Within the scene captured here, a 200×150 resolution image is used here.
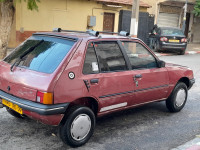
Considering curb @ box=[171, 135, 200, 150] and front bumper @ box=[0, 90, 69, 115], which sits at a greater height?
front bumper @ box=[0, 90, 69, 115]

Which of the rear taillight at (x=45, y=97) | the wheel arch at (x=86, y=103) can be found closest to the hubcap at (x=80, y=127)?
the wheel arch at (x=86, y=103)

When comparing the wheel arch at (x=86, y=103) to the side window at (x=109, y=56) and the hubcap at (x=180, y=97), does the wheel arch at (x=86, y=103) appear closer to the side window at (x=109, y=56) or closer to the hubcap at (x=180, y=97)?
the side window at (x=109, y=56)

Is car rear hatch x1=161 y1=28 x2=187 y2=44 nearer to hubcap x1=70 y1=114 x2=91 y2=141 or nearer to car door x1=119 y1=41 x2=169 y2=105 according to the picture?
car door x1=119 y1=41 x2=169 y2=105

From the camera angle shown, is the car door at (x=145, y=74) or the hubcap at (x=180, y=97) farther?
the hubcap at (x=180, y=97)

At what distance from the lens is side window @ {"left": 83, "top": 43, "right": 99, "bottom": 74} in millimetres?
4095

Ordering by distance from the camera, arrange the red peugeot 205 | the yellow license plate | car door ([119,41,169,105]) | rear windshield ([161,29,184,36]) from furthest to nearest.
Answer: rear windshield ([161,29,184,36]) → car door ([119,41,169,105]) → the yellow license plate → the red peugeot 205

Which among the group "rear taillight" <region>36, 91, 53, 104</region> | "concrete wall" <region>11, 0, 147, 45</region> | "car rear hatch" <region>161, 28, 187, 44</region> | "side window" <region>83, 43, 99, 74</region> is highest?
"concrete wall" <region>11, 0, 147, 45</region>

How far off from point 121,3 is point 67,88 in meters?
15.0

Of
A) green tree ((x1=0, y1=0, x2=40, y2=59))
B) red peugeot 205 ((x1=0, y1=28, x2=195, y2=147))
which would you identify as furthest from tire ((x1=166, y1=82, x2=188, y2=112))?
green tree ((x1=0, y1=0, x2=40, y2=59))

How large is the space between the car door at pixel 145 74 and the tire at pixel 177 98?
36cm

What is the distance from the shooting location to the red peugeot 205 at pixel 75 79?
12.2ft

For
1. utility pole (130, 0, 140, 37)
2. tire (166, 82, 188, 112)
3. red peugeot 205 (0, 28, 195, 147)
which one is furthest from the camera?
utility pole (130, 0, 140, 37)

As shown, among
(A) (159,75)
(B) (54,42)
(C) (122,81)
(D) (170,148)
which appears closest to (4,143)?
(B) (54,42)

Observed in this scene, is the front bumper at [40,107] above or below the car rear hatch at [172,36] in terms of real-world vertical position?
below
